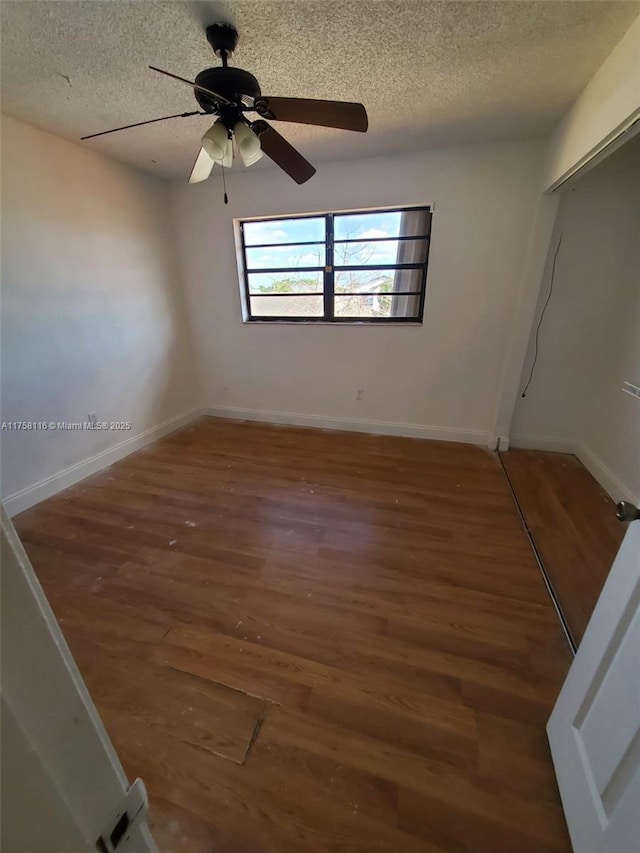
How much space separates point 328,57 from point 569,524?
2.96 m

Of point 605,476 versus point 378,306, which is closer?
point 605,476

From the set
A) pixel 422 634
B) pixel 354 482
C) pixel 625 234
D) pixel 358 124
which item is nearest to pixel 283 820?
pixel 422 634

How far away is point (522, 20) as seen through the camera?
139cm

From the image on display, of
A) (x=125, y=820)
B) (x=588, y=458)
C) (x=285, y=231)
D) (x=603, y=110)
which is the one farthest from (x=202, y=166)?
(x=588, y=458)

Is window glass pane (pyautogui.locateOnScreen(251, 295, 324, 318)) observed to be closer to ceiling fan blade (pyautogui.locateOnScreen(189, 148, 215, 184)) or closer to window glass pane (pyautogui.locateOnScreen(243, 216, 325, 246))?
window glass pane (pyautogui.locateOnScreen(243, 216, 325, 246))

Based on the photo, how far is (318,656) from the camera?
139cm

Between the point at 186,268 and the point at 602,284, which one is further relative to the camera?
the point at 186,268

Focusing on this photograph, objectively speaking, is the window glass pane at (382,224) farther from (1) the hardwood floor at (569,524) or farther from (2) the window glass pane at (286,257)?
(1) the hardwood floor at (569,524)

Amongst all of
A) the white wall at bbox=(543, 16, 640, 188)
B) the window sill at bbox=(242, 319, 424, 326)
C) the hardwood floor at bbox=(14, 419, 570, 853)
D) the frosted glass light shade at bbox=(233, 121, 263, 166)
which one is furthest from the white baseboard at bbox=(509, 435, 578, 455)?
the frosted glass light shade at bbox=(233, 121, 263, 166)

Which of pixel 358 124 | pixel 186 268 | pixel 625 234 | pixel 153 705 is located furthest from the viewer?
pixel 186 268

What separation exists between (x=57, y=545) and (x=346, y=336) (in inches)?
110

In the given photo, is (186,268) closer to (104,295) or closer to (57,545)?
(104,295)

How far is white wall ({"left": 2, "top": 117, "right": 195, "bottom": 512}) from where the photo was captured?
87.4 inches

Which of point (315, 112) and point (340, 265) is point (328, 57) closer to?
point (315, 112)
